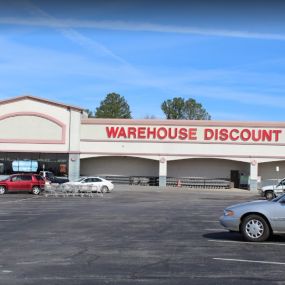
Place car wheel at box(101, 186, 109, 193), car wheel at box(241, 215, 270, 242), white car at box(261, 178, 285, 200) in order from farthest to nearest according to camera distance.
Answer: car wheel at box(101, 186, 109, 193) → white car at box(261, 178, 285, 200) → car wheel at box(241, 215, 270, 242)

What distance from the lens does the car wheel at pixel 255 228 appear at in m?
13.4

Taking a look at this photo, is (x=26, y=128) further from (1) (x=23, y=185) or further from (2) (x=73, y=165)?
(1) (x=23, y=185)

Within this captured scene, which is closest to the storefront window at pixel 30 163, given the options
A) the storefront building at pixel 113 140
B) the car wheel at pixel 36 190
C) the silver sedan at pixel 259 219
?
the storefront building at pixel 113 140

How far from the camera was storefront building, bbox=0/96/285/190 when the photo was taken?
53.4m

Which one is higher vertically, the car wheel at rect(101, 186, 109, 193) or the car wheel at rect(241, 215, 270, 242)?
the car wheel at rect(241, 215, 270, 242)

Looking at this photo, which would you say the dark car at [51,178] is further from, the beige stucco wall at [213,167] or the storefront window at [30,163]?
the beige stucco wall at [213,167]

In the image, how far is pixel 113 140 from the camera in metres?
54.2

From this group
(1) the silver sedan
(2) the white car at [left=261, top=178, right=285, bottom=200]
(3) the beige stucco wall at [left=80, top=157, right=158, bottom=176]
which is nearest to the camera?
(1) the silver sedan

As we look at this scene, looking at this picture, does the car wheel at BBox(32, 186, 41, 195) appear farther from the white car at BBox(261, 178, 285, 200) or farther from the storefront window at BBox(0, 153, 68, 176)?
the white car at BBox(261, 178, 285, 200)

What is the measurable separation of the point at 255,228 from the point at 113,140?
135ft

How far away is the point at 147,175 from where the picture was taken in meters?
56.2

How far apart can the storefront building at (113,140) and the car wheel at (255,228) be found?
4025cm

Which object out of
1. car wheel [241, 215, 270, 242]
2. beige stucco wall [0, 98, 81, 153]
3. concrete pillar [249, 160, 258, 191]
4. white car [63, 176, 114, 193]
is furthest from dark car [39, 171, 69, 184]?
car wheel [241, 215, 270, 242]

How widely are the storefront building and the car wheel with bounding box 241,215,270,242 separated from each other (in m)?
40.2
